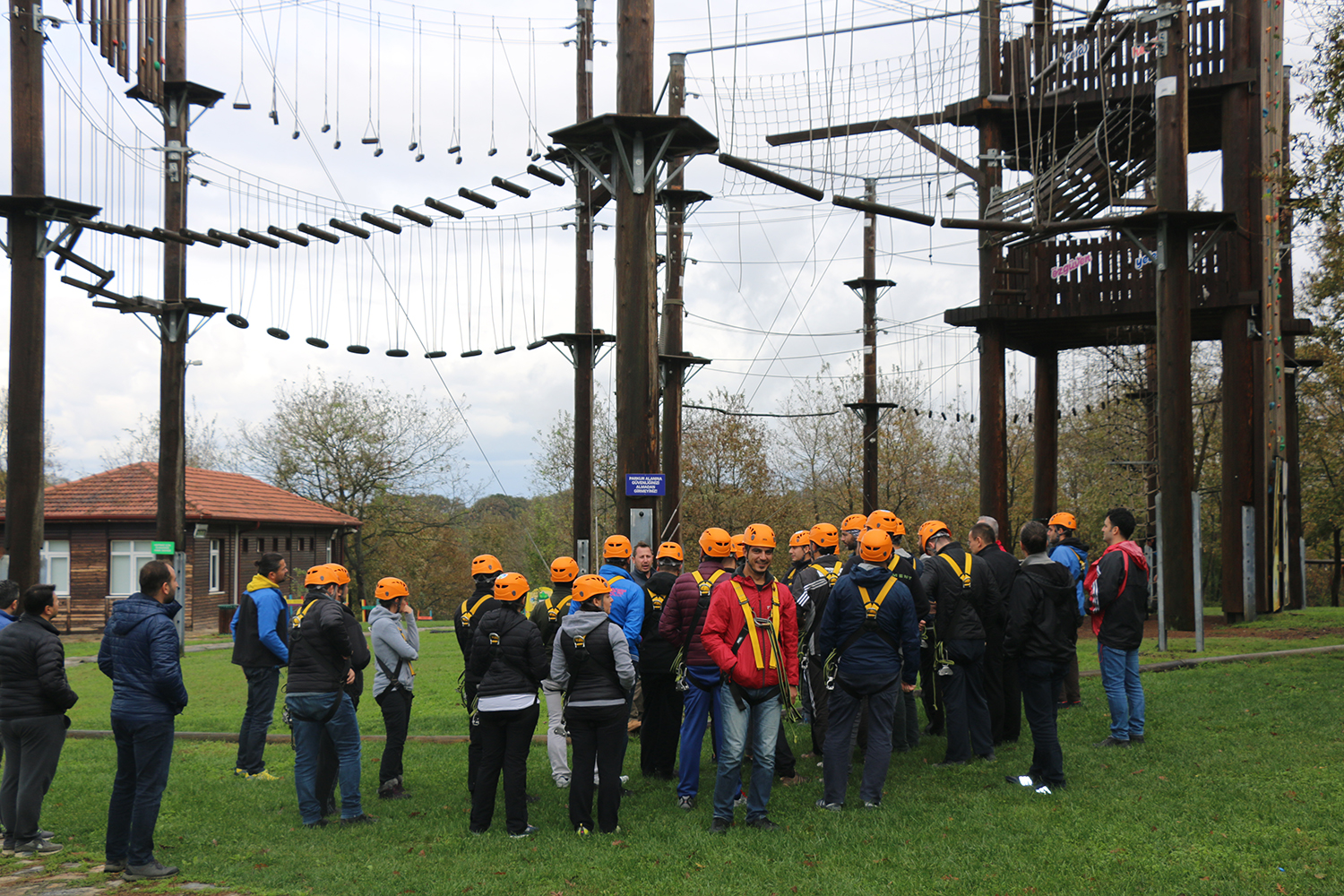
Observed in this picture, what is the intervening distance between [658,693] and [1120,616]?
4.06 metres

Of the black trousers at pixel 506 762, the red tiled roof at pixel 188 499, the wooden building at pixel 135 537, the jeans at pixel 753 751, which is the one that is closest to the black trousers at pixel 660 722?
the black trousers at pixel 506 762

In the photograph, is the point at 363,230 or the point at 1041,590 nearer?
the point at 1041,590

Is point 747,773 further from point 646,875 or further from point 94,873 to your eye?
point 94,873

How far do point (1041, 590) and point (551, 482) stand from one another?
43.8m

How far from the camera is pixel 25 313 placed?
48.5 feet

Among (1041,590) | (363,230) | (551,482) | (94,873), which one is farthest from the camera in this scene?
(551,482)

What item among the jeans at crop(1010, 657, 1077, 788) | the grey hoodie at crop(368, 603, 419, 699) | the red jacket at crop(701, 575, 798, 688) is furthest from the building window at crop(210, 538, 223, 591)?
the jeans at crop(1010, 657, 1077, 788)

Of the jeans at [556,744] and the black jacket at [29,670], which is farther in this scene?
the jeans at [556,744]

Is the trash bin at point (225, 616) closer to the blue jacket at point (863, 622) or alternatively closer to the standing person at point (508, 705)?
the standing person at point (508, 705)

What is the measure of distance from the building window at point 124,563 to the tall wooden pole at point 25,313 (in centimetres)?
2099

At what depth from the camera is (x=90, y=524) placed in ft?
113

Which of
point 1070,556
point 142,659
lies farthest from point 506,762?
point 1070,556

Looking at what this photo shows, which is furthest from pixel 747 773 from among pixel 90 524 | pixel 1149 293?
pixel 90 524

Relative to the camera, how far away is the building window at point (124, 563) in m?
34.0
